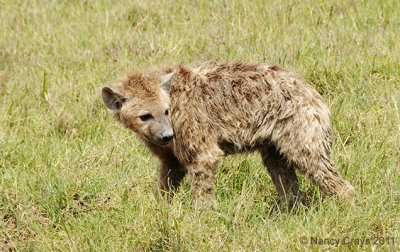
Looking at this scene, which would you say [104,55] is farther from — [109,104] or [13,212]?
[13,212]

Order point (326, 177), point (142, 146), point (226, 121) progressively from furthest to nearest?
1. point (142, 146)
2. point (226, 121)
3. point (326, 177)

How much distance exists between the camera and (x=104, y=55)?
6719 mm

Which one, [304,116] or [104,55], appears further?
[104,55]

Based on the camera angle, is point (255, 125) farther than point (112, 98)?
No

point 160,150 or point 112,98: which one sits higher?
point 112,98

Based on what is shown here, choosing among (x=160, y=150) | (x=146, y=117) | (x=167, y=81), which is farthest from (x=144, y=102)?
(x=160, y=150)

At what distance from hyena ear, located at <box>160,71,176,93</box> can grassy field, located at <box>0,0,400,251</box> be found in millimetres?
792

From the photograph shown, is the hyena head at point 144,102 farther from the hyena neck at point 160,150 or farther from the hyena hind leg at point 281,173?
the hyena hind leg at point 281,173

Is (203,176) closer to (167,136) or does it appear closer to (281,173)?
(167,136)

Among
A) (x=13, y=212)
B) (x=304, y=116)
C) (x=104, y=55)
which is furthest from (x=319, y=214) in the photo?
(x=104, y=55)

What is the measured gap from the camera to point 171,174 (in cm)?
479

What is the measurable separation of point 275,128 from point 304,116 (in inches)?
9.6

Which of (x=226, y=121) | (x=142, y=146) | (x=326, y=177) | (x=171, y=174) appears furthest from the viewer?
(x=142, y=146)

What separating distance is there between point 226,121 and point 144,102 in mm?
657
